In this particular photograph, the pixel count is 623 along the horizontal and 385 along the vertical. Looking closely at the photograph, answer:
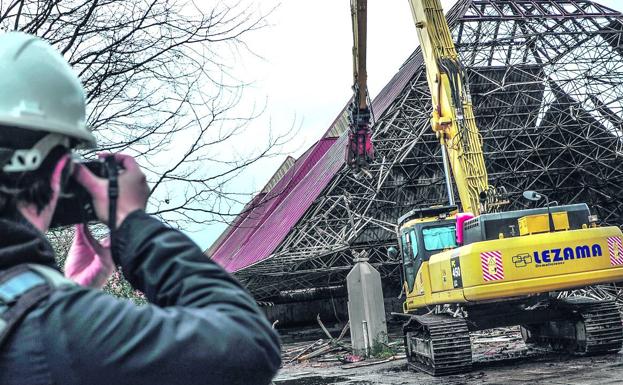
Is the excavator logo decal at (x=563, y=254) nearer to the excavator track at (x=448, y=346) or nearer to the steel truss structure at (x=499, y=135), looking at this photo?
the excavator track at (x=448, y=346)

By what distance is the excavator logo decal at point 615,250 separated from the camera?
10320mm

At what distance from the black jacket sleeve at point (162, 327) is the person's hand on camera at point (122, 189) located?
4 cm

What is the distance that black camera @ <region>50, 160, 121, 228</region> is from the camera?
1.41 metres

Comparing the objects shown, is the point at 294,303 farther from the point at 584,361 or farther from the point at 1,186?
the point at 1,186

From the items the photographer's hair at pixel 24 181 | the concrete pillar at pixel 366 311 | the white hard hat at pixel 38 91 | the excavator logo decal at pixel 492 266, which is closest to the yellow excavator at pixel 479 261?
the excavator logo decal at pixel 492 266

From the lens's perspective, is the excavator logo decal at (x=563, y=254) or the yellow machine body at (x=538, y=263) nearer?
the yellow machine body at (x=538, y=263)

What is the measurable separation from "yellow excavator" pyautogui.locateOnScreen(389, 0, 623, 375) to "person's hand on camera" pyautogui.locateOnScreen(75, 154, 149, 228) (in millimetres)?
8039

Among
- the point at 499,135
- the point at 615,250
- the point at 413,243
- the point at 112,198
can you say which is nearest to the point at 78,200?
the point at 112,198

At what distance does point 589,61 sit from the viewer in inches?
965

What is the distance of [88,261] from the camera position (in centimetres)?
169

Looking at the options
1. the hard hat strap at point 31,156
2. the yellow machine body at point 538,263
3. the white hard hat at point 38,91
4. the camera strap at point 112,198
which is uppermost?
the white hard hat at point 38,91

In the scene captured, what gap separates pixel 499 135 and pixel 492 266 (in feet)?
53.8

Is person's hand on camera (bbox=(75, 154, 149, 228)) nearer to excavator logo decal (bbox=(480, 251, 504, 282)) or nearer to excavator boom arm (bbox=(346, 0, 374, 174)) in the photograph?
excavator logo decal (bbox=(480, 251, 504, 282))

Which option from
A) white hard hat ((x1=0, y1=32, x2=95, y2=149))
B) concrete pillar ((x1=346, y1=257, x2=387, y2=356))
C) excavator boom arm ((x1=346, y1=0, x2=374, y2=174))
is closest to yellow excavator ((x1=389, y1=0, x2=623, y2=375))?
excavator boom arm ((x1=346, y1=0, x2=374, y2=174))
